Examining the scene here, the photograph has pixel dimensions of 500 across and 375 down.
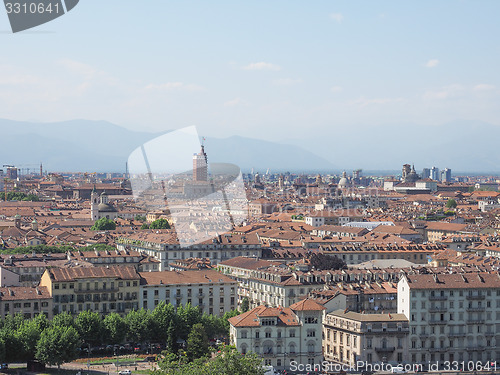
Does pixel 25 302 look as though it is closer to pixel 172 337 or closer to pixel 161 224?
pixel 172 337

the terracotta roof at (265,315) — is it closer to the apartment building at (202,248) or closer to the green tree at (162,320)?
the green tree at (162,320)

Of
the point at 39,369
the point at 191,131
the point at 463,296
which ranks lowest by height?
the point at 39,369

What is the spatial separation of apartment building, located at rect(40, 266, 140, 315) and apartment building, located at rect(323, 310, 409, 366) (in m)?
9.18

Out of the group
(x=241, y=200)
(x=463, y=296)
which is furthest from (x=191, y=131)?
(x=241, y=200)

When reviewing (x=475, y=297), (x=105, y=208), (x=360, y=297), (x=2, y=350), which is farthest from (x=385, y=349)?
(x=105, y=208)

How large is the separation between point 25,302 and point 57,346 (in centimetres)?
527

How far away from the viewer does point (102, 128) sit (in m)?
198

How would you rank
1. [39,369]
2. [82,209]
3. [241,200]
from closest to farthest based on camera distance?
1. [39,369]
2. [241,200]
3. [82,209]

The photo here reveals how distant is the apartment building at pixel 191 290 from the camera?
126ft

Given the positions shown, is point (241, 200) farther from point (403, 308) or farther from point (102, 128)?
point (102, 128)

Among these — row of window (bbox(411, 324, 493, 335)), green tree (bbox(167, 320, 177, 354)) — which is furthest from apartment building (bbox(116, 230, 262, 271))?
row of window (bbox(411, 324, 493, 335))

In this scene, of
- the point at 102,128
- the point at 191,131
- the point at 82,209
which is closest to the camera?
the point at 191,131

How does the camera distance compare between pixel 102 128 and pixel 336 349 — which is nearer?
pixel 336 349

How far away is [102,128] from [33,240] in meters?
135
